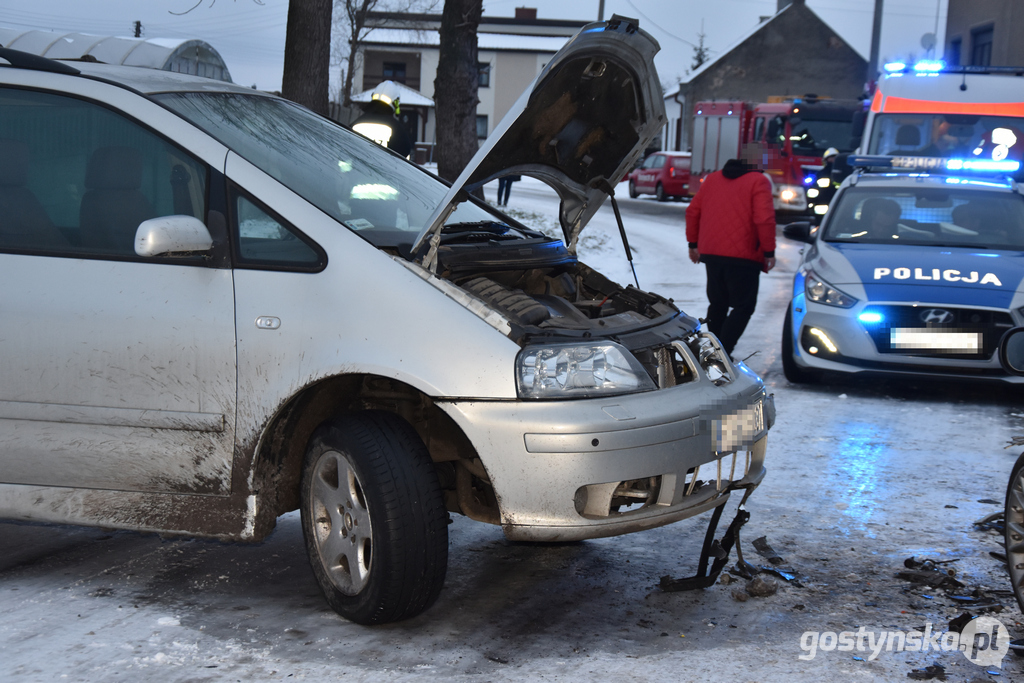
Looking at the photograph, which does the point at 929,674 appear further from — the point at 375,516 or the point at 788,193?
the point at 788,193

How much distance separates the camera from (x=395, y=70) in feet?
212

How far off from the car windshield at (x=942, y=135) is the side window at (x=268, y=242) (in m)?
10.8

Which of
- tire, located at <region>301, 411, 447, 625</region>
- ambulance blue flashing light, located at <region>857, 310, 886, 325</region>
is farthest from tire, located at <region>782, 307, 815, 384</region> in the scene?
tire, located at <region>301, 411, 447, 625</region>

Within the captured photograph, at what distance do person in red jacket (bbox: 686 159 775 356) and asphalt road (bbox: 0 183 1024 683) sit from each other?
8.98 feet

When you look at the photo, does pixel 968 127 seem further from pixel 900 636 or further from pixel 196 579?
pixel 196 579

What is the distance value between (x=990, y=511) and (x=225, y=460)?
343 centimetres

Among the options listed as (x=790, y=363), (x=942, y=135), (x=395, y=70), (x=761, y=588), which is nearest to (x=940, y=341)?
(x=790, y=363)

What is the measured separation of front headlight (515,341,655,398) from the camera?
10.7 ft

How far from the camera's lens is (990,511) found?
4840 mm

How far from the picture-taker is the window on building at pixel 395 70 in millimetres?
64375

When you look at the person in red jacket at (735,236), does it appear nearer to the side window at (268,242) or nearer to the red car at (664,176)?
the side window at (268,242)

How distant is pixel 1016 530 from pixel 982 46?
85.7ft

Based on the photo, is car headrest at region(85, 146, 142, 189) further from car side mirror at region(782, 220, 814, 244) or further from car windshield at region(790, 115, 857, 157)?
car windshield at region(790, 115, 857, 157)

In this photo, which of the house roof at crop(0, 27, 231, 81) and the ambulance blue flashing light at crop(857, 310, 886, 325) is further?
the house roof at crop(0, 27, 231, 81)
